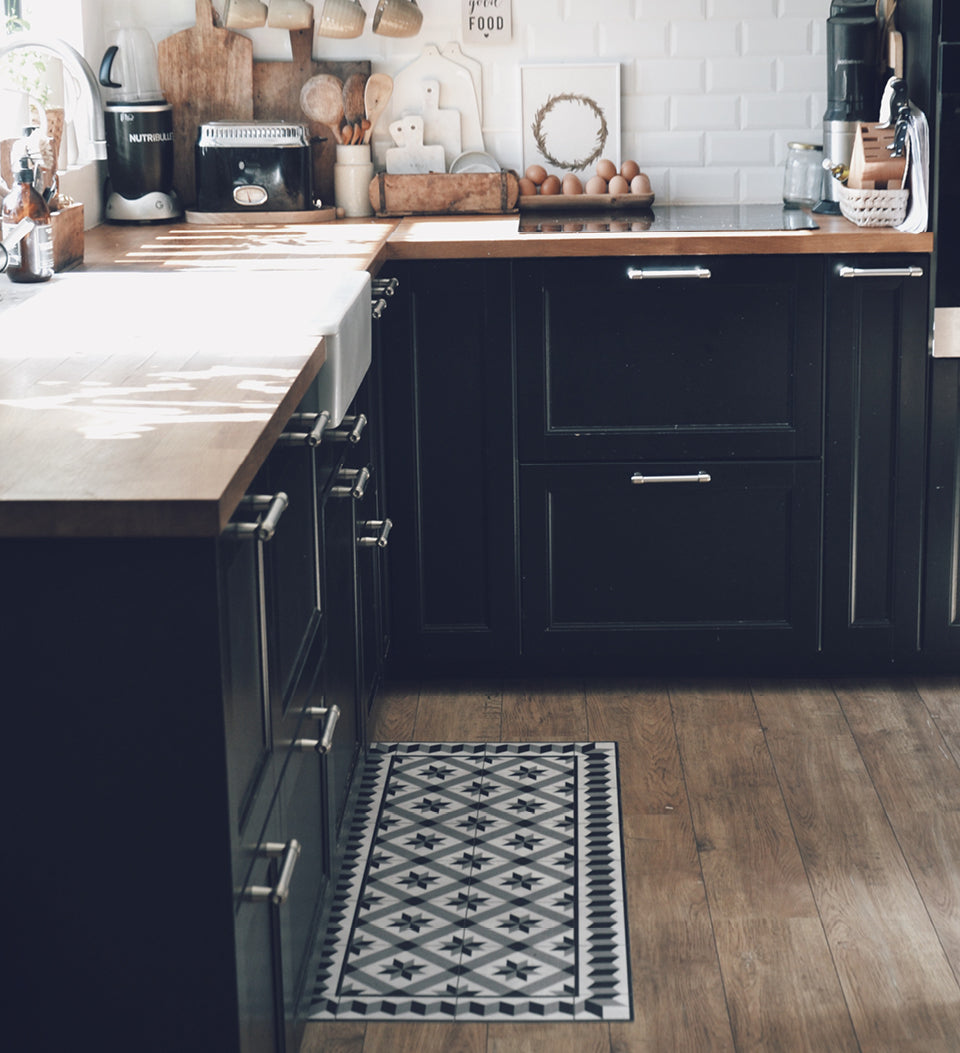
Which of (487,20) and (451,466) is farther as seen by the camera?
(487,20)

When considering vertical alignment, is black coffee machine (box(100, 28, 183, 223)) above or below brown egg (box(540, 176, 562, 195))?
above

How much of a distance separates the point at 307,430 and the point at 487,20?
2.06m

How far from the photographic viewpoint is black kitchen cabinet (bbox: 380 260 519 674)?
3230 millimetres

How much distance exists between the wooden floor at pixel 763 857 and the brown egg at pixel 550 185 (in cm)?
121

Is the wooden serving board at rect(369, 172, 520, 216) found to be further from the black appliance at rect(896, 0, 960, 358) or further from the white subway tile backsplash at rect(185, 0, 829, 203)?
the black appliance at rect(896, 0, 960, 358)

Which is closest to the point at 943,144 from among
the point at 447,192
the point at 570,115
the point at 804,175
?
the point at 804,175

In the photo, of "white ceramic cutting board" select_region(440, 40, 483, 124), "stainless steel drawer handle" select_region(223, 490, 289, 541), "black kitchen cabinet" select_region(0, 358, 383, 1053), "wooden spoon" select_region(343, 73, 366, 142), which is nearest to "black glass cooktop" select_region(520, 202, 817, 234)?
"white ceramic cutting board" select_region(440, 40, 483, 124)

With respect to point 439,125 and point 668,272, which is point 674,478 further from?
point 439,125

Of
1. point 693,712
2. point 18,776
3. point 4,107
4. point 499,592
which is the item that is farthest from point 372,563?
point 18,776

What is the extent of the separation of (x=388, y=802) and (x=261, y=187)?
1562 mm

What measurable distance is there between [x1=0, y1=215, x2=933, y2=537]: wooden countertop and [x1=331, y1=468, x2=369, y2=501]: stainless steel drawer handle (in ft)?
0.91

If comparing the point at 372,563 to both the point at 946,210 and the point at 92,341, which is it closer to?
the point at 92,341

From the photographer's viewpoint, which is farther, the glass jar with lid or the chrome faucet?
the glass jar with lid

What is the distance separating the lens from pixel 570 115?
12.4 feet
